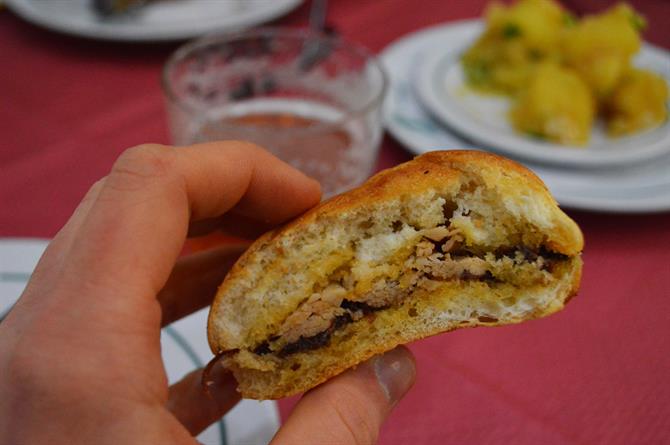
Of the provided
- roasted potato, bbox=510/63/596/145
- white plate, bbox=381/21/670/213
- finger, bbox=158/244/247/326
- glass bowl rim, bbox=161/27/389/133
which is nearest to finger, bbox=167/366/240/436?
finger, bbox=158/244/247/326

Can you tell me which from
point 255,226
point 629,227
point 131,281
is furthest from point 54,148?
point 629,227

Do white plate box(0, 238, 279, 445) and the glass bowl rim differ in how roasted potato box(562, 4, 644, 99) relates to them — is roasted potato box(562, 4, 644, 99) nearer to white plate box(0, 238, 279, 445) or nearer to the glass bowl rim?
the glass bowl rim

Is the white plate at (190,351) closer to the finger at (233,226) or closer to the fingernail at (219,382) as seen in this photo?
the fingernail at (219,382)

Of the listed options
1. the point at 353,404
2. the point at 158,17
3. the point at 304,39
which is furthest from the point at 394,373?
the point at 158,17

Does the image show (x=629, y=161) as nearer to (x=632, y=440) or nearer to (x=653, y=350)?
(x=653, y=350)

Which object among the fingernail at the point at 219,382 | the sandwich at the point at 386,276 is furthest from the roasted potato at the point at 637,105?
the fingernail at the point at 219,382

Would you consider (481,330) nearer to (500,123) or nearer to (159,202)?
(500,123)
